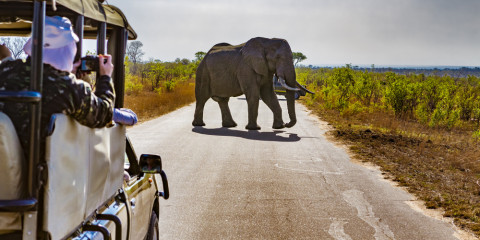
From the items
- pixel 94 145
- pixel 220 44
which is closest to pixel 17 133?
pixel 94 145

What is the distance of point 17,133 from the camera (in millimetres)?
2359

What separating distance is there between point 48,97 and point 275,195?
5995 millimetres

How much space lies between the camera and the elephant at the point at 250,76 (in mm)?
17125

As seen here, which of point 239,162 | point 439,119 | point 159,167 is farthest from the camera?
point 439,119

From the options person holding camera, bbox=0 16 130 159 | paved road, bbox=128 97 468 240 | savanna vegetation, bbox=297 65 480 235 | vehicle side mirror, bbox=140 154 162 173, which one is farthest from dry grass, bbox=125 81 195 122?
person holding camera, bbox=0 16 130 159

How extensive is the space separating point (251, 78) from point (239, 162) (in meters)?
7.12

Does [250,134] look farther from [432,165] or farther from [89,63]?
[89,63]

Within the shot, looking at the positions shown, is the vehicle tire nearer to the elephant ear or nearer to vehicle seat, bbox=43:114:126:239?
vehicle seat, bbox=43:114:126:239

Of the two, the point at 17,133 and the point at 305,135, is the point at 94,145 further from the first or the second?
the point at 305,135

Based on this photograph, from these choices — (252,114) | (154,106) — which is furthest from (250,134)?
(154,106)

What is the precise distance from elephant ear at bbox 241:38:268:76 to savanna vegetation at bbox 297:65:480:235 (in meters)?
2.93

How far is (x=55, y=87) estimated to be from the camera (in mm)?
2533

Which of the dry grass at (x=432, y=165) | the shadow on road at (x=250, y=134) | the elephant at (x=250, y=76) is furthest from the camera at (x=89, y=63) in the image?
the elephant at (x=250, y=76)

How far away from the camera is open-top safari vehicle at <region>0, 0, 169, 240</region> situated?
2.26 metres
